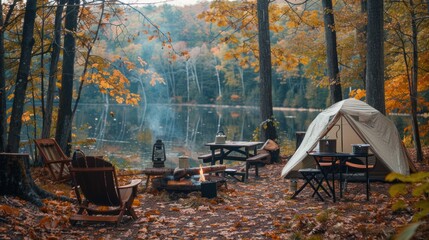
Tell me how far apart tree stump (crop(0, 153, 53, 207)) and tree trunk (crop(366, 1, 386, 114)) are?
7193mm

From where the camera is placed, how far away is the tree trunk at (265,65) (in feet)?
44.4

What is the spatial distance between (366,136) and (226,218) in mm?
3707

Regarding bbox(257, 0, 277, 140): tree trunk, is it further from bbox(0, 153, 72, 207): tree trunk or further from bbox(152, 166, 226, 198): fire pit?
bbox(0, 153, 72, 207): tree trunk

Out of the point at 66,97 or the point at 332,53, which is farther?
the point at 332,53

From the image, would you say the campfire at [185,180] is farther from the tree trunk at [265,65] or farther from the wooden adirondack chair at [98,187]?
the tree trunk at [265,65]

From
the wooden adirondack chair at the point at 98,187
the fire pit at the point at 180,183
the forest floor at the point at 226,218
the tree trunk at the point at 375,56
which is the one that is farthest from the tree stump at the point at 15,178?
the tree trunk at the point at 375,56

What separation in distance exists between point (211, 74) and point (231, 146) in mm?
60322

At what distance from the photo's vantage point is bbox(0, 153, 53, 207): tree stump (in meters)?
6.12

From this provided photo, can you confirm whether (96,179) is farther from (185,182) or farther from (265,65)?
(265,65)

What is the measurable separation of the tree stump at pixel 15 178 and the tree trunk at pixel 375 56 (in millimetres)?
7193

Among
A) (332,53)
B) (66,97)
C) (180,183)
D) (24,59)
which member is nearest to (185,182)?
(180,183)

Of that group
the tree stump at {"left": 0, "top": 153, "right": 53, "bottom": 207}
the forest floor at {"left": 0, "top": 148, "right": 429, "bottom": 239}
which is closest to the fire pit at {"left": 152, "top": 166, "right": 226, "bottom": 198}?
the forest floor at {"left": 0, "top": 148, "right": 429, "bottom": 239}

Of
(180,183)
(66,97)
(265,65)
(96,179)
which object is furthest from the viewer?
(265,65)

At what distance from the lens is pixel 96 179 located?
19.7 feet
